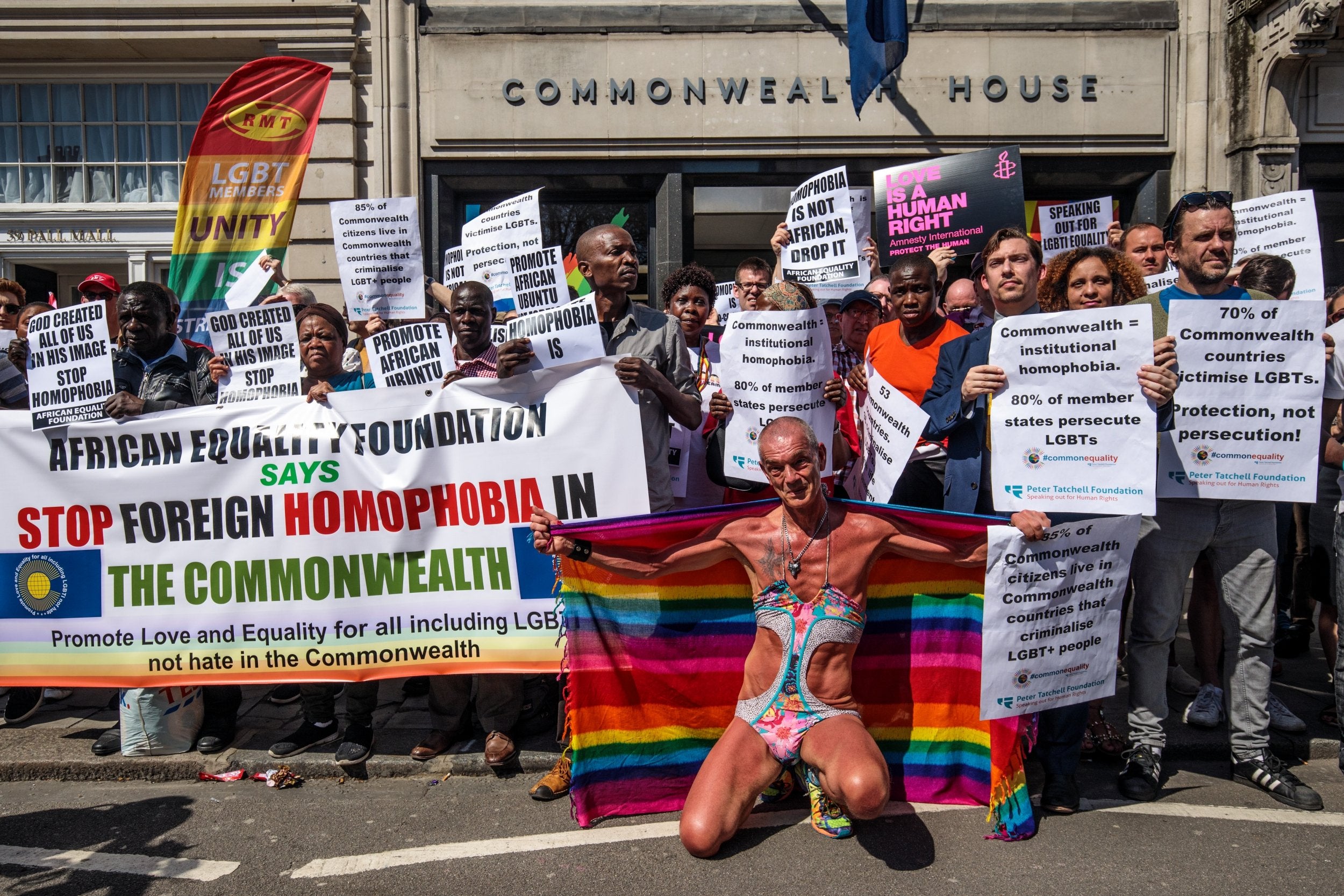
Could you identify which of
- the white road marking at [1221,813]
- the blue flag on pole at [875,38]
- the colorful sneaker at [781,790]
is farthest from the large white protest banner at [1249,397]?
the blue flag on pole at [875,38]

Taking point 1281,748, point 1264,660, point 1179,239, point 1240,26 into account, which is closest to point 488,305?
point 1179,239

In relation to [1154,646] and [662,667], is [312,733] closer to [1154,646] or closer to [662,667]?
[662,667]

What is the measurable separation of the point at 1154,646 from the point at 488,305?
11.5 feet

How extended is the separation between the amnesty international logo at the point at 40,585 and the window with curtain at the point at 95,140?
7.05m

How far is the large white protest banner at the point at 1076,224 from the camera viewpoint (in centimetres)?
680

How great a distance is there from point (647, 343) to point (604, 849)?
215cm

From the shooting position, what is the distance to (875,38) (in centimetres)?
952

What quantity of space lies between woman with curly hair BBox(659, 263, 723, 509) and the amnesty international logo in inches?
115

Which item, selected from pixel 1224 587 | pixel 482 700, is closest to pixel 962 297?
pixel 1224 587

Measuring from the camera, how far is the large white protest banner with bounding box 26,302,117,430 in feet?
15.6

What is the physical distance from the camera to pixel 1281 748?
444 centimetres

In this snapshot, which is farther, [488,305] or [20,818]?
[488,305]

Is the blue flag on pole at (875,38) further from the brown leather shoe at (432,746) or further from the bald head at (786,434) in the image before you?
the brown leather shoe at (432,746)

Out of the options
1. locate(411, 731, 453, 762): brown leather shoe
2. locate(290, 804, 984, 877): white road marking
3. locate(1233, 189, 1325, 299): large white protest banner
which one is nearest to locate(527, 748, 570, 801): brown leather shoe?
locate(290, 804, 984, 877): white road marking
